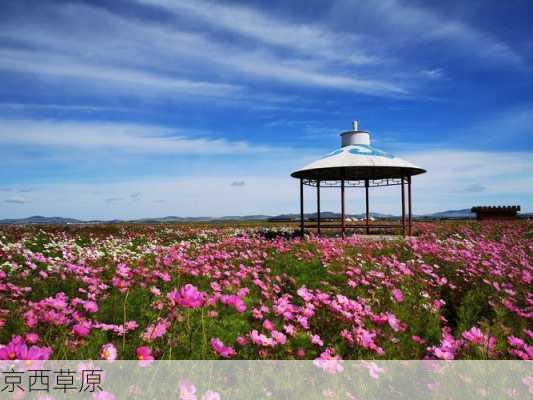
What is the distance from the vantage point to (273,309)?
3.72 metres

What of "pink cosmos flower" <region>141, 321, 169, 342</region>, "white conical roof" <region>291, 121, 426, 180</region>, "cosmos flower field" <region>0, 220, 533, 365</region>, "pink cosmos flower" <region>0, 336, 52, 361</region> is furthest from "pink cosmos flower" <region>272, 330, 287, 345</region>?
"white conical roof" <region>291, 121, 426, 180</region>

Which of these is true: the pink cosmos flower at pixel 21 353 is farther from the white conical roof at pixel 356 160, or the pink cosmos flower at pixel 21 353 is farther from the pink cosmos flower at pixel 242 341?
the white conical roof at pixel 356 160

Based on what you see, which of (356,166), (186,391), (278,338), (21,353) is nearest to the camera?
(21,353)

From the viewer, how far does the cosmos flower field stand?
2.96 metres

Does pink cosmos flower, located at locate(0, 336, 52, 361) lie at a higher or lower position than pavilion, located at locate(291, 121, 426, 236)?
lower

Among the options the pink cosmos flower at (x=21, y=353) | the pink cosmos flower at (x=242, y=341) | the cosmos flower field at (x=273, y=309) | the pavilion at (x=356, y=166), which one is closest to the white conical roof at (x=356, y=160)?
the pavilion at (x=356, y=166)

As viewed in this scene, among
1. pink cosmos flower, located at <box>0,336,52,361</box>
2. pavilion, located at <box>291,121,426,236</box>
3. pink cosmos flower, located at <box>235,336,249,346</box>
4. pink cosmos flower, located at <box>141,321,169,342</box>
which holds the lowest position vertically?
pink cosmos flower, located at <box>235,336,249,346</box>

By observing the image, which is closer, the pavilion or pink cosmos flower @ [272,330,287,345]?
pink cosmos flower @ [272,330,287,345]

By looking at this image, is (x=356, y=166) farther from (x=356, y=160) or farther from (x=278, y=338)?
(x=278, y=338)

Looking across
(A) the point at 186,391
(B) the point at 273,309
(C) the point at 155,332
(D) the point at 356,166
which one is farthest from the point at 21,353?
(D) the point at 356,166

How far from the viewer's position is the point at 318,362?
2.57 m

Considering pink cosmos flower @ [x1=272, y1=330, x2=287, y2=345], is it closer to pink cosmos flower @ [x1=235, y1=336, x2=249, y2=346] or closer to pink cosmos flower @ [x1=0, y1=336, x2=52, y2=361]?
pink cosmos flower @ [x1=235, y1=336, x2=249, y2=346]

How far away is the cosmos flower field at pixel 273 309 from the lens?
296 centimetres

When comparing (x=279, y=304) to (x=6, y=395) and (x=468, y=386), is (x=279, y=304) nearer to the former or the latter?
(x=468, y=386)
